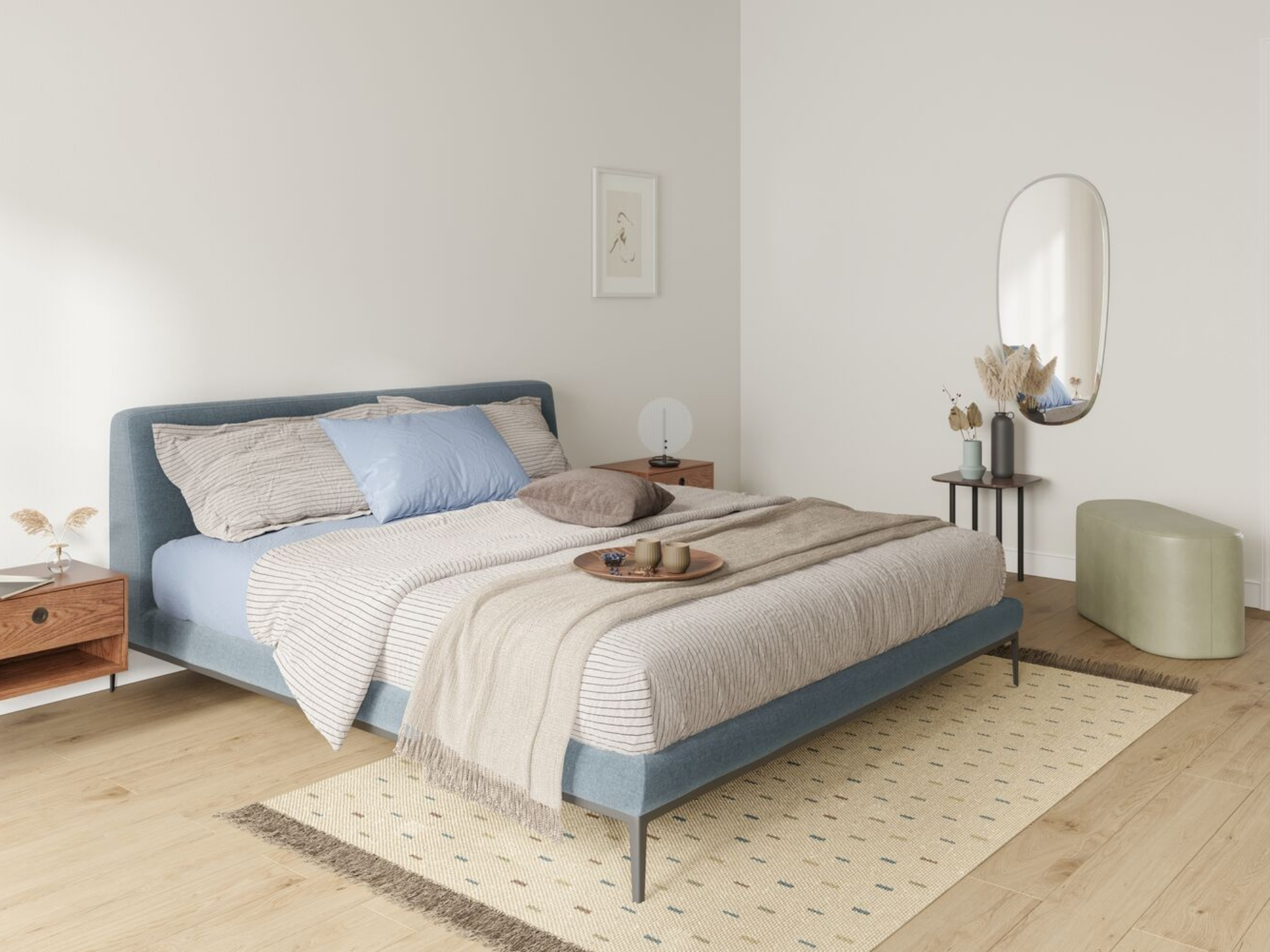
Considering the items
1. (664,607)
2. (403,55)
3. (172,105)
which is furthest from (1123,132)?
(172,105)

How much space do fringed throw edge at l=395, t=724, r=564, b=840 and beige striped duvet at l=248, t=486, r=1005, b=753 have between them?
172 millimetres

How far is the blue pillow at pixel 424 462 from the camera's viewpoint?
3867 mm

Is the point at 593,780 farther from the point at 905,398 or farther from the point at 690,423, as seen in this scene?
the point at 905,398

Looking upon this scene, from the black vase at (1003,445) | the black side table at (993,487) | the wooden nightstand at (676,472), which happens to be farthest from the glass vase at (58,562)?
the black vase at (1003,445)

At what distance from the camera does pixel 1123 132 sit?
192 inches

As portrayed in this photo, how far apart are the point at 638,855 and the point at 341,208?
296 centimetres

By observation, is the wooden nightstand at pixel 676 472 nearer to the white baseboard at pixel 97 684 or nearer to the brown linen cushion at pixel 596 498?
the brown linen cushion at pixel 596 498

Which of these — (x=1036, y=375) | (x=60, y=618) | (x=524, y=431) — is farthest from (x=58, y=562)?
(x=1036, y=375)

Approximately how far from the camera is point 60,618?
326 cm

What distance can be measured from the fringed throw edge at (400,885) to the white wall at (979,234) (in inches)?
146

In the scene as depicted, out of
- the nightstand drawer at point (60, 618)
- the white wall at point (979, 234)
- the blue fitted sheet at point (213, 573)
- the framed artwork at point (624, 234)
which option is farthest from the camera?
the framed artwork at point (624, 234)

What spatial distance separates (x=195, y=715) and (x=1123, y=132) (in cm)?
436

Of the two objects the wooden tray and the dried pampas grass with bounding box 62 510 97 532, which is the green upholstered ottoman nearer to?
the wooden tray

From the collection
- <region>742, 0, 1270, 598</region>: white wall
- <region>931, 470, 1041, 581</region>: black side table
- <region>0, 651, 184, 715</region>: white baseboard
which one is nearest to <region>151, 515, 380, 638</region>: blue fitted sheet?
<region>0, 651, 184, 715</region>: white baseboard
